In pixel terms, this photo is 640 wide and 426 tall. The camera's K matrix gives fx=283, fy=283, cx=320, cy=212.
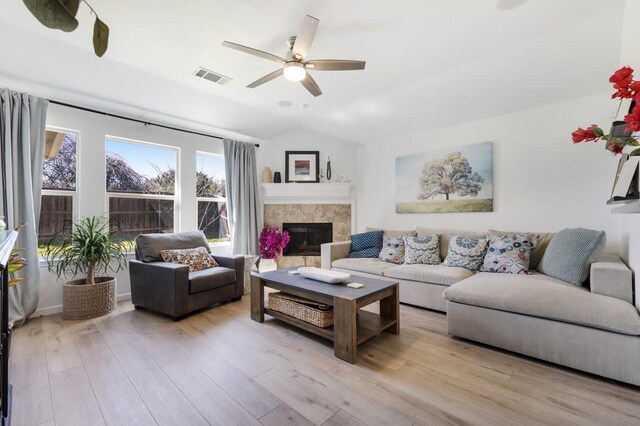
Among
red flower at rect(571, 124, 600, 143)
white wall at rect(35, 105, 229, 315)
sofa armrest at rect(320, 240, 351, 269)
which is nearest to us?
red flower at rect(571, 124, 600, 143)

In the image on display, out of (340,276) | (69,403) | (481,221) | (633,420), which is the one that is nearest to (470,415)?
(633,420)

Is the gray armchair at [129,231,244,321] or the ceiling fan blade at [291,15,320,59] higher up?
the ceiling fan blade at [291,15,320,59]

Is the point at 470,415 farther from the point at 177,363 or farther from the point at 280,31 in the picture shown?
the point at 280,31

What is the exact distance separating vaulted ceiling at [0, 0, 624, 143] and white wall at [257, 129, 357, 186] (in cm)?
110

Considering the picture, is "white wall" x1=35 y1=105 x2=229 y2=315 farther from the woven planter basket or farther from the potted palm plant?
the woven planter basket

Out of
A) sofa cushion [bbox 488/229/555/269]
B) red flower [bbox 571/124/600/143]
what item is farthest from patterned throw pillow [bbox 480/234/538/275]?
red flower [bbox 571/124/600/143]

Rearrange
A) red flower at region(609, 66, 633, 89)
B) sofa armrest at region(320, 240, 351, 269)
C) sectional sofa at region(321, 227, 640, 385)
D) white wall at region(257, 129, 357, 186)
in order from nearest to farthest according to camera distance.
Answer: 1. red flower at region(609, 66, 633, 89)
2. sectional sofa at region(321, 227, 640, 385)
3. sofa armrest at region(320, 240, 351, 269)
4. white wall at region(257, 129, 357, 186)

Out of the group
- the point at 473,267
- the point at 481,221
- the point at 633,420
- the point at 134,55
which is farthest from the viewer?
the point at 481,221

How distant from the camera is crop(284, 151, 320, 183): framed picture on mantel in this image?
4.90m

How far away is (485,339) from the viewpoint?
2195 millimetres

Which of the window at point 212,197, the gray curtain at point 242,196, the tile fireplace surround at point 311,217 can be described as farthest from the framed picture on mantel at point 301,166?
the window at point 212,197

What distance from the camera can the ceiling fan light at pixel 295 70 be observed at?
7.42ft

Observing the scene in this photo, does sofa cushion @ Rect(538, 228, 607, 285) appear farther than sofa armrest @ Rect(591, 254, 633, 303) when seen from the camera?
Yes

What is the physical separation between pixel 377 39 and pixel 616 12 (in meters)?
1.71
